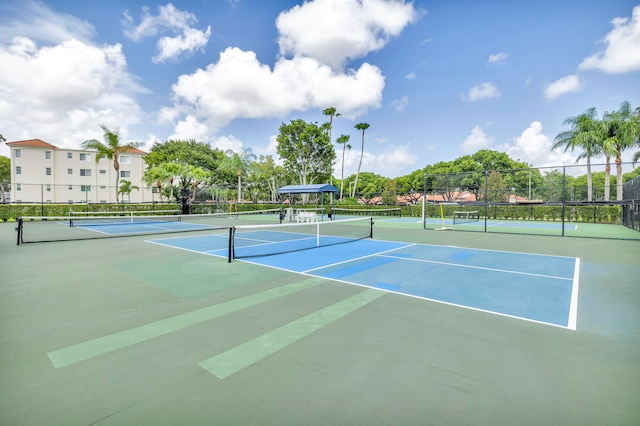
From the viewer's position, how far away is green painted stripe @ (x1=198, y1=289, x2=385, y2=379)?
3.06 meters

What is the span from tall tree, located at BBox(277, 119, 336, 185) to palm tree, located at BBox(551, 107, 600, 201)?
88.7ft

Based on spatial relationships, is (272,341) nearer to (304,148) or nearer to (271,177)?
(304,148)

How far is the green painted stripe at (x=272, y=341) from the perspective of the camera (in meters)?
3.06

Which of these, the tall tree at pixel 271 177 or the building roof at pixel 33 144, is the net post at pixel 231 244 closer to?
the tall tree at pixel 271 177

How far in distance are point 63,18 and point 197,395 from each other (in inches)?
790

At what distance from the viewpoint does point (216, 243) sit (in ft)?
39.8

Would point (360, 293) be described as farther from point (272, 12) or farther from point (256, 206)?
point (256, 206)

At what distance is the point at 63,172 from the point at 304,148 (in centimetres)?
3675

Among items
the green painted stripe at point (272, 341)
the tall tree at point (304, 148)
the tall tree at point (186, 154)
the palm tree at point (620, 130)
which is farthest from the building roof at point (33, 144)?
the palm tree at point (620, 130)

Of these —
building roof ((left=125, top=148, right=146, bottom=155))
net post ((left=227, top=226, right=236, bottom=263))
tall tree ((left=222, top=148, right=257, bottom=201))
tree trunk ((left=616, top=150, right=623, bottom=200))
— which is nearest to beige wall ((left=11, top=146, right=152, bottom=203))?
building roof ((left=125, top=148, right=146, bottom=155))

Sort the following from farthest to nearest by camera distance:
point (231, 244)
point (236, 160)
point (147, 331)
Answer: point (236, 160), point (231, 244), point (147, 331)

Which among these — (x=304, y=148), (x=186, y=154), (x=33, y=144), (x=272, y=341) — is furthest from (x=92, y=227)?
(x=33, y=144)

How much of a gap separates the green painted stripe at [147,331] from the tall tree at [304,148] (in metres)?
38.5

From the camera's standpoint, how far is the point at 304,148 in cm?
4275
